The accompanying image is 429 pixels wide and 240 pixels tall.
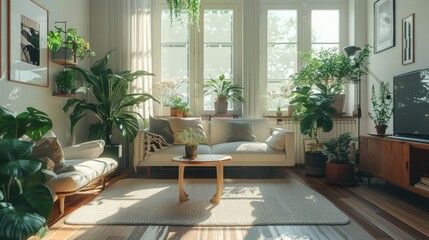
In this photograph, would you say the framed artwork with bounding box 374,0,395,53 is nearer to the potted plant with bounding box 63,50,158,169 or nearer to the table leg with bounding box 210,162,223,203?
the table leg with bounding box 210,162,223,203

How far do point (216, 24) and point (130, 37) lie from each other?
1398 millimetres

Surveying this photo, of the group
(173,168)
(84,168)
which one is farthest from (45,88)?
(173,168)

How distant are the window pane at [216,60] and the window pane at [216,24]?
0.42 ft

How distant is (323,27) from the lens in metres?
5.27

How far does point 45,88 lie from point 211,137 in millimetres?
2229

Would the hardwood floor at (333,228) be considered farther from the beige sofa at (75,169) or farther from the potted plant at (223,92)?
the potted plant at (223,92)

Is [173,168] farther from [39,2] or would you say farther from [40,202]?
[40,202]

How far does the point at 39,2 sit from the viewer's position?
3.59 meters

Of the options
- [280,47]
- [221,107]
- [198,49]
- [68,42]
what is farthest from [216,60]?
[68,42]

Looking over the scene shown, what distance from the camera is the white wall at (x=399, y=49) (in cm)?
346

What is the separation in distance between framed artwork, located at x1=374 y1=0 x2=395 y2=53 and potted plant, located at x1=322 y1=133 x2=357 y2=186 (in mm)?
1411

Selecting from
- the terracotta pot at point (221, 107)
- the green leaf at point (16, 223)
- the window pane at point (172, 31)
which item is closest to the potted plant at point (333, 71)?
the terracotta pot at point (221, 107)

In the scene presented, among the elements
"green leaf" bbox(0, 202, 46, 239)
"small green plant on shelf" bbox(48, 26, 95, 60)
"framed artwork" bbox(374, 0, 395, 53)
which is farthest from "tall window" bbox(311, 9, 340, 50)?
"green leaf" bbox(0, 202, 46, 239)

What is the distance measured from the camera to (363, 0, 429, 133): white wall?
346 centimetres
